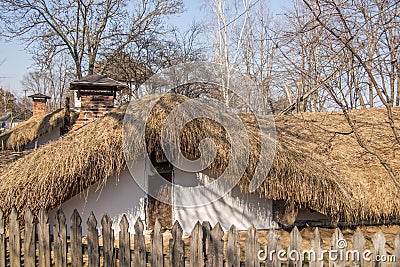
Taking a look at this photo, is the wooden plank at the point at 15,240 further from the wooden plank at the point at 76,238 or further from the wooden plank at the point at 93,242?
the wooden plank at the point at 93,242

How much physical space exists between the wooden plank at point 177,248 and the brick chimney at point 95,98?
15.5 feet

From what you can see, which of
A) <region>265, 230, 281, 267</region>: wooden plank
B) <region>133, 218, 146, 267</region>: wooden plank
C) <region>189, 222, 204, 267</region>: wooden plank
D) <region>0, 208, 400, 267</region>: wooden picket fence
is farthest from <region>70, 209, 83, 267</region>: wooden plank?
<region>265, 230, 281, 267</region>: wooden plank

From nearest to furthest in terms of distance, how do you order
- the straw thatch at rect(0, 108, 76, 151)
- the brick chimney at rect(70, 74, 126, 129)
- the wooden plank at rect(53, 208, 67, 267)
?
the wooden plank at rect(53, 208, 67, 267), the brick chimney at rect(70, 74, 126, 129), the straw thatch at rect(0, 108, 76, 151)

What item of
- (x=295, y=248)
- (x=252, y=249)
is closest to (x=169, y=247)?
(x=252, y=249)

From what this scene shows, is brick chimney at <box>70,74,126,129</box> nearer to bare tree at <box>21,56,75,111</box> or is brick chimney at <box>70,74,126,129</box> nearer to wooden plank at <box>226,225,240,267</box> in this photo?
wooden plank at <box>226,225,240,267</box>

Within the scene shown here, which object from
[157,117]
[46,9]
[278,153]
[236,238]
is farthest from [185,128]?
[46,9]

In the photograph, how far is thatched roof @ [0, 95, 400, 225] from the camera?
4.45 metres

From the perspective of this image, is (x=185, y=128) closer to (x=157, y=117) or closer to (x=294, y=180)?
(x=157, y=117)

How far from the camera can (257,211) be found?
5.66 meters

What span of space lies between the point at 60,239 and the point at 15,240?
1.84 feet

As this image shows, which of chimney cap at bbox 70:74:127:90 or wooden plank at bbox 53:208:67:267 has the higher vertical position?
chimney cap at bbox 70:74:127:90

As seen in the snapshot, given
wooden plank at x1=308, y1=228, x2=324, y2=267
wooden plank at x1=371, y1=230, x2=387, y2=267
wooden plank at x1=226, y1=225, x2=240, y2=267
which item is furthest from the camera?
wooden plank at x1=226, y1=225, x2=240, y2=267

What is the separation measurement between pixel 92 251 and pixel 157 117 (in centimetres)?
215

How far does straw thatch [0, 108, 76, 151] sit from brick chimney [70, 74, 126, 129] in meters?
6.26
